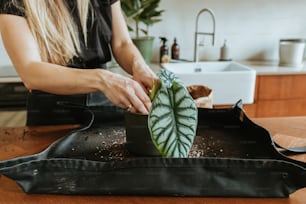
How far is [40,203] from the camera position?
62cm

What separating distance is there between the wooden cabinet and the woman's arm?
59.3 inches

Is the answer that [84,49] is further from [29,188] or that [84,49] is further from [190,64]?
[190,64]

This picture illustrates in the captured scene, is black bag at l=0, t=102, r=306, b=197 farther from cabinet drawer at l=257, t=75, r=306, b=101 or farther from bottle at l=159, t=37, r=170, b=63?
bottle at l=159, t=37, r=170, b=63

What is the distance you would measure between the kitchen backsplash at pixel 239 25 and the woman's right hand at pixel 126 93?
1730mm

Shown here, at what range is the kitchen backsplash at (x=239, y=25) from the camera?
8.17 feet

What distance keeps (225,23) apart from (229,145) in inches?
74.5

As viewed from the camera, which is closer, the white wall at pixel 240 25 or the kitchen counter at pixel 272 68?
the kitchen counter at pixel 272 68

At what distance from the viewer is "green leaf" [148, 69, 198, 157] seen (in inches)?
25.0

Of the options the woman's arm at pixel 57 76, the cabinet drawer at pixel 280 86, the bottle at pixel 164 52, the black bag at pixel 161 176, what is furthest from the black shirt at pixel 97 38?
the cabinet drawer at pixel 280 86

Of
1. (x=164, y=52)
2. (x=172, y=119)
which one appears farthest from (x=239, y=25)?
(x=172, y=119)

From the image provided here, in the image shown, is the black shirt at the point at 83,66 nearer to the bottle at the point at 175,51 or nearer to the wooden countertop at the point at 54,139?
the wooden countertop at the point at 54,139

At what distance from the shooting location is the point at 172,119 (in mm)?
648

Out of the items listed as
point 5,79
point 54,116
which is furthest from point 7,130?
point 5,79

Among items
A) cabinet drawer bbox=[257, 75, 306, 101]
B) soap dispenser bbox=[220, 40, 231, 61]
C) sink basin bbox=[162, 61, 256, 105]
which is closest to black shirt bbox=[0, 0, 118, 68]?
sink basin bbox=[162, 61, 256, 105]
